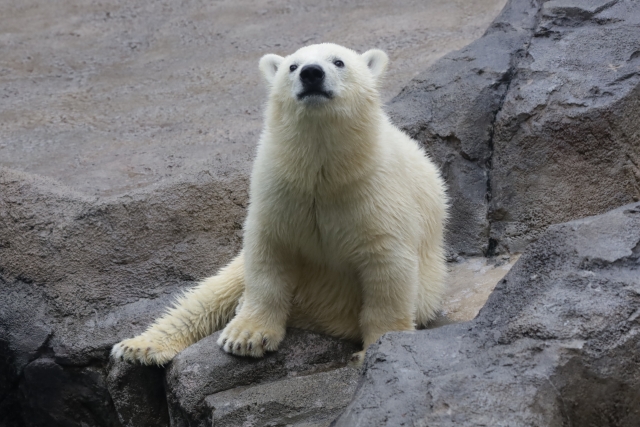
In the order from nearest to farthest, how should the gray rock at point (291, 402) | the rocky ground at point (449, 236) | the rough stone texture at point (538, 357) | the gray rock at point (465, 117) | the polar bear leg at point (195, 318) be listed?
the rough stone texture at point (538, 357), the rocky ground at point (449, 236), the gray rock at point (291, 402), the polar bear leg at point (195, 318), the gray rock at point (465, 117)

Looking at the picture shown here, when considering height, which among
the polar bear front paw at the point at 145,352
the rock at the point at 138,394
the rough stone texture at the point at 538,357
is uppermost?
the rough stone texture at the point at 538,357

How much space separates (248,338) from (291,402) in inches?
18.2

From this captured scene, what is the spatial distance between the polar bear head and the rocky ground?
114 cm

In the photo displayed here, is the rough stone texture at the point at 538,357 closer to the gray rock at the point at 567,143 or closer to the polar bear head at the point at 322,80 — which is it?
the polar bear head at the point at 322,80

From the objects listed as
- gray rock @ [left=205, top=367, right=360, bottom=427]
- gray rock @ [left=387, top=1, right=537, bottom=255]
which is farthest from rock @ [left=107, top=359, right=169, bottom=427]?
gray rock @ [left=387, top=1, right=537, bottom=255]

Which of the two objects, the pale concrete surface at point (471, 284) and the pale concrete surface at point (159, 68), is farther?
the pale concrete surface at point (159, 68)

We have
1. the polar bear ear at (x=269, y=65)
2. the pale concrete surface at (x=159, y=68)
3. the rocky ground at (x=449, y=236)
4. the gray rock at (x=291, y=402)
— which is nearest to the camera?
the rocky ground at (x=449, y=236)

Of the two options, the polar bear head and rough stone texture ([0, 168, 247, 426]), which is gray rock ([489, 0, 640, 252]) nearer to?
the polar bear head

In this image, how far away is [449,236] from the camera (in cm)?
552

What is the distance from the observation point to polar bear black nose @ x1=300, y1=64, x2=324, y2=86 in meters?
3.78

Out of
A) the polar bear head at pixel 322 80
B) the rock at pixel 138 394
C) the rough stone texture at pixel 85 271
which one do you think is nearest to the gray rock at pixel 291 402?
the rock at pixel 138 394

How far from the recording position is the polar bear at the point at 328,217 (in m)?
3.95

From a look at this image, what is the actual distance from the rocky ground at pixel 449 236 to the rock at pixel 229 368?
1 cm

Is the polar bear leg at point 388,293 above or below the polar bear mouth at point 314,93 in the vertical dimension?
below
